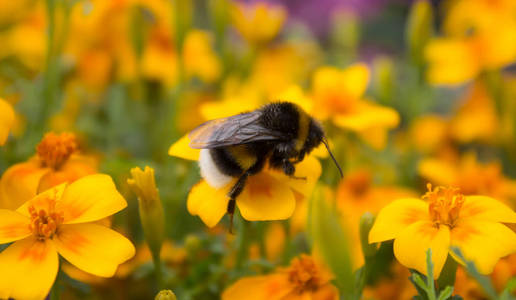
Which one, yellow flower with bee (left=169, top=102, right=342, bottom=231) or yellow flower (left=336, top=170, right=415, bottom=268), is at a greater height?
yellow flower with bee (left=169, top=102, right=342, bottom=231)

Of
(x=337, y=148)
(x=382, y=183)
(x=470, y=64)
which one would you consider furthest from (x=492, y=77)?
(x=337, y=148)

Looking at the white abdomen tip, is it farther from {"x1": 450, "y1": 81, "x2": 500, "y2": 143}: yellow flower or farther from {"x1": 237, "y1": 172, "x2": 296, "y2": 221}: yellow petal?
{"x1": 450, "y1": 81, "x2": 500, "y2": 143}: yellow flower

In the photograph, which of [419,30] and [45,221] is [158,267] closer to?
[45,221]

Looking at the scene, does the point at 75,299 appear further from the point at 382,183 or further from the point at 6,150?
the point at 382,183

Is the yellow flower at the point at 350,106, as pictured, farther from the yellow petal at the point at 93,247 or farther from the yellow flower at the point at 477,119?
the yellow petal at the point at 93,247

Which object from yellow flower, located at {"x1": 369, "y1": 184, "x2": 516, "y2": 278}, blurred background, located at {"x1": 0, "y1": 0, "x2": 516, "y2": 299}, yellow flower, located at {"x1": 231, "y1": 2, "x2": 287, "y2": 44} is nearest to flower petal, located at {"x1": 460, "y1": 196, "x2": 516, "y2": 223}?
yellow flower, located at {"x1": 369, "y1": 184, "x2": 516, "y2": 278}

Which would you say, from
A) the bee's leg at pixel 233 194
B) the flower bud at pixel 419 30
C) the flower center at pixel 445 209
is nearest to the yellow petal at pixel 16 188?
the bee's leg at pixel 233 194
